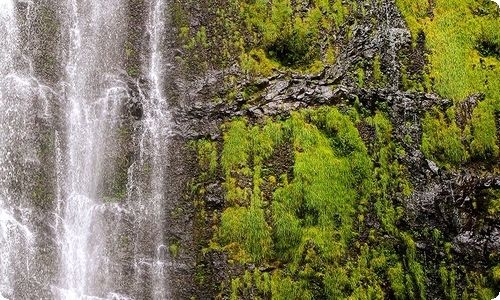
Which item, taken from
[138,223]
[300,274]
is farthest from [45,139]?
[300,274]

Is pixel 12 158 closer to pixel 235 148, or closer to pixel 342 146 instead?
pixel 235 148

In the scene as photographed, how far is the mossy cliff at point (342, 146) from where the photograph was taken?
Result: 37.5ft

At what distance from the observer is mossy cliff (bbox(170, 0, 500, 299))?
37.5 feet

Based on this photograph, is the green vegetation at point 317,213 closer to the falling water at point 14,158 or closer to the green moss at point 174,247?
the green moss at point 174,247

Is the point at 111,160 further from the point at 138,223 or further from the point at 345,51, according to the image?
the point at 345,51

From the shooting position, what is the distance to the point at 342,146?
471 inches

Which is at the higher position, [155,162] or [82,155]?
[82,155]

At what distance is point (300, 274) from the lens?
11305 millimetres

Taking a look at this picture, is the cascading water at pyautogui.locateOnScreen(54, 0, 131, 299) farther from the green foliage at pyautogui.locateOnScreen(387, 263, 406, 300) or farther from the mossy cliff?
the green foliage at pyautogui.locateOnScreen(387, 263, 406, 300)

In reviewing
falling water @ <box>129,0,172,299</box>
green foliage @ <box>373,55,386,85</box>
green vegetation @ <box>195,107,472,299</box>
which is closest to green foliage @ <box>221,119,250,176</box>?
green vegetation @ <box>195,107,472,299</box>

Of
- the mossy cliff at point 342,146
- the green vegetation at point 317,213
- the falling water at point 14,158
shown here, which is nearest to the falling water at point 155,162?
the mossy cliff at point 342,146

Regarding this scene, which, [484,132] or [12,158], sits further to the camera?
[12,158]

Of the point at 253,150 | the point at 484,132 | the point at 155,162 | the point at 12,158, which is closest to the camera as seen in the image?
the point at 484,132

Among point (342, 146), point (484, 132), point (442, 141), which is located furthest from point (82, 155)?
point (484, 132)
